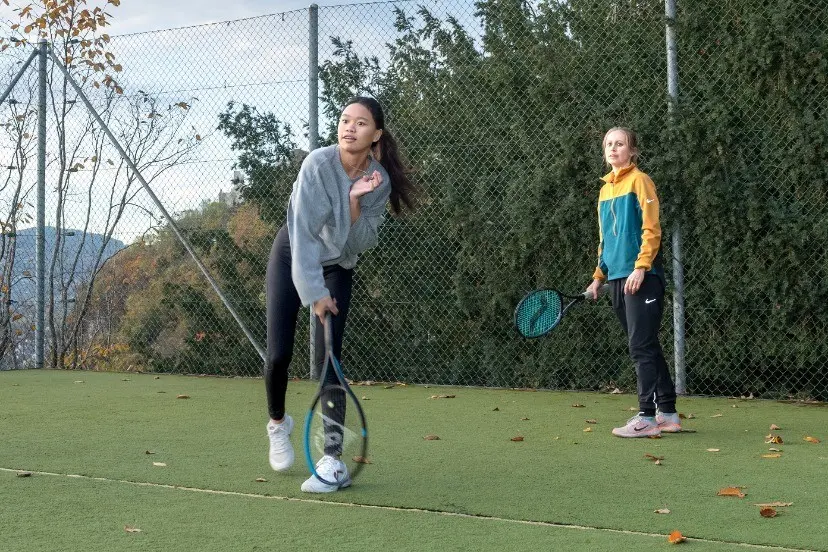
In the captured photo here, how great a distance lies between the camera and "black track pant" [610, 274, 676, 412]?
5750 millimetres

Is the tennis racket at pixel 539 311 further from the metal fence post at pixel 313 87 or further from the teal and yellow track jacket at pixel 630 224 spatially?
the metal fence post at pixel 313 87

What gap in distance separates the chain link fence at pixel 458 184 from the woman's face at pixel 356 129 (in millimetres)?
3721

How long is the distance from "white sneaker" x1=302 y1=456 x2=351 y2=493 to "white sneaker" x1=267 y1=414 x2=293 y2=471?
1.08 feet

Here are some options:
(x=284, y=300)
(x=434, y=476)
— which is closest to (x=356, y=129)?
(x=284, y=300)

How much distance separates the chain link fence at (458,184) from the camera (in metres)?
7.31

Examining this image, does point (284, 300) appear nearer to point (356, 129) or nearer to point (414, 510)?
point (356, 129)

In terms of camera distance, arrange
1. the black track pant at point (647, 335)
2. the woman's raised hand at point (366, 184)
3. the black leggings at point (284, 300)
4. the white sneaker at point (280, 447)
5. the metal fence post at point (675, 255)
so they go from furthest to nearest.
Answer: the metal fence post at point (675, 255), the black track pant at point (647, 335), the white sneaker at point (280, 447), the black leggings at point (284, 300), the woman's raised hand at point (366, 184)

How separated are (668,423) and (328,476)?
2.44 m

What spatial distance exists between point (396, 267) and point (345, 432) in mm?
4462

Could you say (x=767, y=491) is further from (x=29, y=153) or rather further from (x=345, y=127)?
(x=29, y=153)

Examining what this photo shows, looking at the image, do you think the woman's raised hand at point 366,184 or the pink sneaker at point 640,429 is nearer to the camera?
the woman's raised hand at point 366,184

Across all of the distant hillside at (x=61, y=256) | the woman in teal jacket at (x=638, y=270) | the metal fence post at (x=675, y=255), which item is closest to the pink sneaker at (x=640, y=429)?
the woman in teal jacket at (x=638, y=270)

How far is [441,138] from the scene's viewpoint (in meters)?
8.39

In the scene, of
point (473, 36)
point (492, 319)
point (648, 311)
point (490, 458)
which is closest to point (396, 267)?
point (492, 319)
